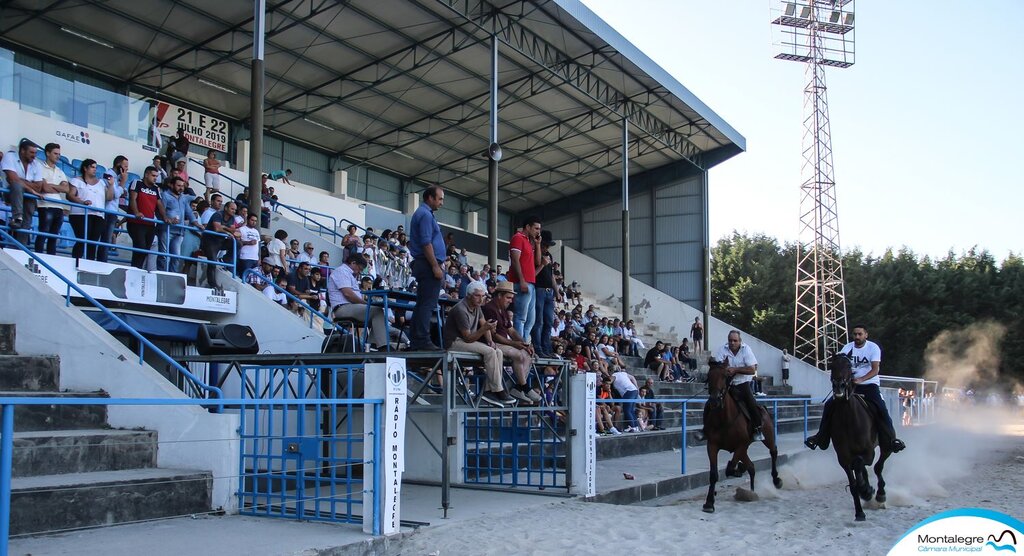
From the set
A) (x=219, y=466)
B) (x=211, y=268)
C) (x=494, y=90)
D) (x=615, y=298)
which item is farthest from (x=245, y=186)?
(x=615, y=298)

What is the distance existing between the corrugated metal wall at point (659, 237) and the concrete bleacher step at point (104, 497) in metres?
32.5

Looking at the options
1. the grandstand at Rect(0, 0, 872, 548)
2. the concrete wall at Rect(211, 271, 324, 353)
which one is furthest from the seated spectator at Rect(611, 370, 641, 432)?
the concrete wall at Rect(211, 271, 324, 353)

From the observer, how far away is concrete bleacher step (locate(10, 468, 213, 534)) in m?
7.07

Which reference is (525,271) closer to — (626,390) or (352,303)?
(352,303)

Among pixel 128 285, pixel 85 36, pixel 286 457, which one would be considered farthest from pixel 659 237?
pixel 286 457

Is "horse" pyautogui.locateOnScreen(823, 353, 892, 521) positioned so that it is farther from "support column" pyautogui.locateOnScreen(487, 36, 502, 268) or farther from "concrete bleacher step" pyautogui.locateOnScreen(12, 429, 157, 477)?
"support column" pyautogui.locateOnScreen(487, 36, 502, 268)

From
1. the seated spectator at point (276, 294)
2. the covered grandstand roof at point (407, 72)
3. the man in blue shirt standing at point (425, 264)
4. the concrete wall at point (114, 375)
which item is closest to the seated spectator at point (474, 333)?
the man in blue shirt standing at point (425, 264)

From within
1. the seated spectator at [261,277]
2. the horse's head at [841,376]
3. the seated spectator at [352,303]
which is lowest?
the horse's head at [841,376]

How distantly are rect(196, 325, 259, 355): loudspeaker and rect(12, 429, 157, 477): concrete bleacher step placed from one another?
6.05ft

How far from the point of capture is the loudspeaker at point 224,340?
35.1 feet

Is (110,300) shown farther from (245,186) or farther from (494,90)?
(494,90)

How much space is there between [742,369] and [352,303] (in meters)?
5.20

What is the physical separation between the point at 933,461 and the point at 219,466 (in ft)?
46.1

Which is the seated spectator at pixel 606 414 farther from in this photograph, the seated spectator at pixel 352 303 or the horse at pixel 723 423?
the seated spectator at pixel 352 303
